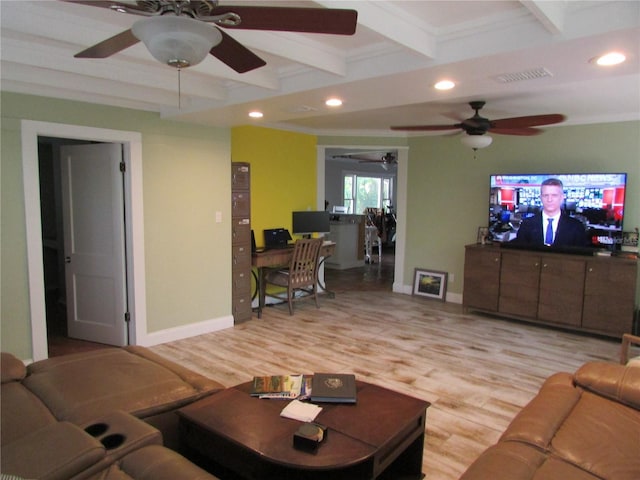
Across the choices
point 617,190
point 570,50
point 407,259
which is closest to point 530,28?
point 570,50

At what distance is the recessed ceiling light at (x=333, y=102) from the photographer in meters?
3.40

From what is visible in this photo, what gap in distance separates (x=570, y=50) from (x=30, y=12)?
2.79 m

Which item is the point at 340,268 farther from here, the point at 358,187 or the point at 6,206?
the point at 6,206

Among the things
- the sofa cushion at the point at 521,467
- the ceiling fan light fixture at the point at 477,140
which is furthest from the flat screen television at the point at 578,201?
the sofa cushion at the point at 521,467

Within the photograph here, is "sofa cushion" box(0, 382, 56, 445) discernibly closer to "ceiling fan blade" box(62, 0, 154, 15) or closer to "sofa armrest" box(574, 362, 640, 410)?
"ceiling fan blade" box(62, 0, 154, 15)

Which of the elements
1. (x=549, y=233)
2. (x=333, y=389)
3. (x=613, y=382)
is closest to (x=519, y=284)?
(x=549, y=233)

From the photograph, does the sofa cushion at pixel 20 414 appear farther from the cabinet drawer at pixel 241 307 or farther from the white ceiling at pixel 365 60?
the cabinet drawer at pixel 241 307

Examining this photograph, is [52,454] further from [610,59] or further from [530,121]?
[530,121]

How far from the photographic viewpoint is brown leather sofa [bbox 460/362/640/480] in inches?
62.9

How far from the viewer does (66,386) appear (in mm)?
2213

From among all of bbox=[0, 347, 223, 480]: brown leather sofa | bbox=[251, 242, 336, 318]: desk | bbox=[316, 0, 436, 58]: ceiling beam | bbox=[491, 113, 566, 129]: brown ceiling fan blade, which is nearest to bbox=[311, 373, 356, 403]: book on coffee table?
bbox=[0, 347, 223, 480]: brown leather sofa

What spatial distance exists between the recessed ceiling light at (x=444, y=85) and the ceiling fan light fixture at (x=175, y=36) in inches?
70.4

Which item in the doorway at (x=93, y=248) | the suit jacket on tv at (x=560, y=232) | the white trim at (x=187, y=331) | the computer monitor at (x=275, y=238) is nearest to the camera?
Answer: the doorway at (x=93, y=248)

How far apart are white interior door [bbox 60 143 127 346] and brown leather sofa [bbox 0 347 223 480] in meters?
1.59
